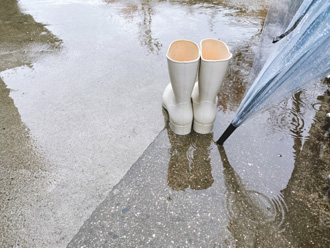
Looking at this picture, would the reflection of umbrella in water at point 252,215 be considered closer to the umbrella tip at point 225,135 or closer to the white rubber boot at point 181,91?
the umbrella tip at point 225,135

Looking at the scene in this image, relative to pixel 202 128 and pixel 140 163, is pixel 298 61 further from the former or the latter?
pixel 140 163

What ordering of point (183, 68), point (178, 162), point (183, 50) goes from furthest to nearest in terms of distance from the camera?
1. point (183, 50)
2. point (178, 162)
3. point (183, 68)

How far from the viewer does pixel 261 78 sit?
124 cm

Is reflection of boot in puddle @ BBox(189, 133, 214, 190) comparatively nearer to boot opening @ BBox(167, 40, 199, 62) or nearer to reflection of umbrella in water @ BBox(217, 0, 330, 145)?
reflection of umbrella in water @ BBox(217, 0, 330, 145)

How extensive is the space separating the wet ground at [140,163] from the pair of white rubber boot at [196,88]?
11 centimetres

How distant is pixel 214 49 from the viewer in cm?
153

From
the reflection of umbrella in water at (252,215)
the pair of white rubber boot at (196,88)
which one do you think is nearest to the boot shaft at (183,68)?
the pair of white rubber boot at (196,88)

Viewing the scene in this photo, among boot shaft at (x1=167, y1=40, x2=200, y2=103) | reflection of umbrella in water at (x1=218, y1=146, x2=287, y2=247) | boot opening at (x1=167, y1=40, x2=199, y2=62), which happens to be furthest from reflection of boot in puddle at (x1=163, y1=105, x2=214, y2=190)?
boot opening at (x1=167, y1=40, x2=199, y2=62)

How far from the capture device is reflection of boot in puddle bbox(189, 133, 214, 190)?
1283 millimetres

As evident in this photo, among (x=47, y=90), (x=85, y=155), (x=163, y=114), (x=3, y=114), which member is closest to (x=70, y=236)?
(x=85, y=155)

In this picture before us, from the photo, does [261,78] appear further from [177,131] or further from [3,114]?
[3,114]

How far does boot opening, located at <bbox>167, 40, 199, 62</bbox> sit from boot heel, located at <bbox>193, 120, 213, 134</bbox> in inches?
16.3

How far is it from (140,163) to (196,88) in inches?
24.1

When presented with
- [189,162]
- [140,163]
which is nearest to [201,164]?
[189,162]
